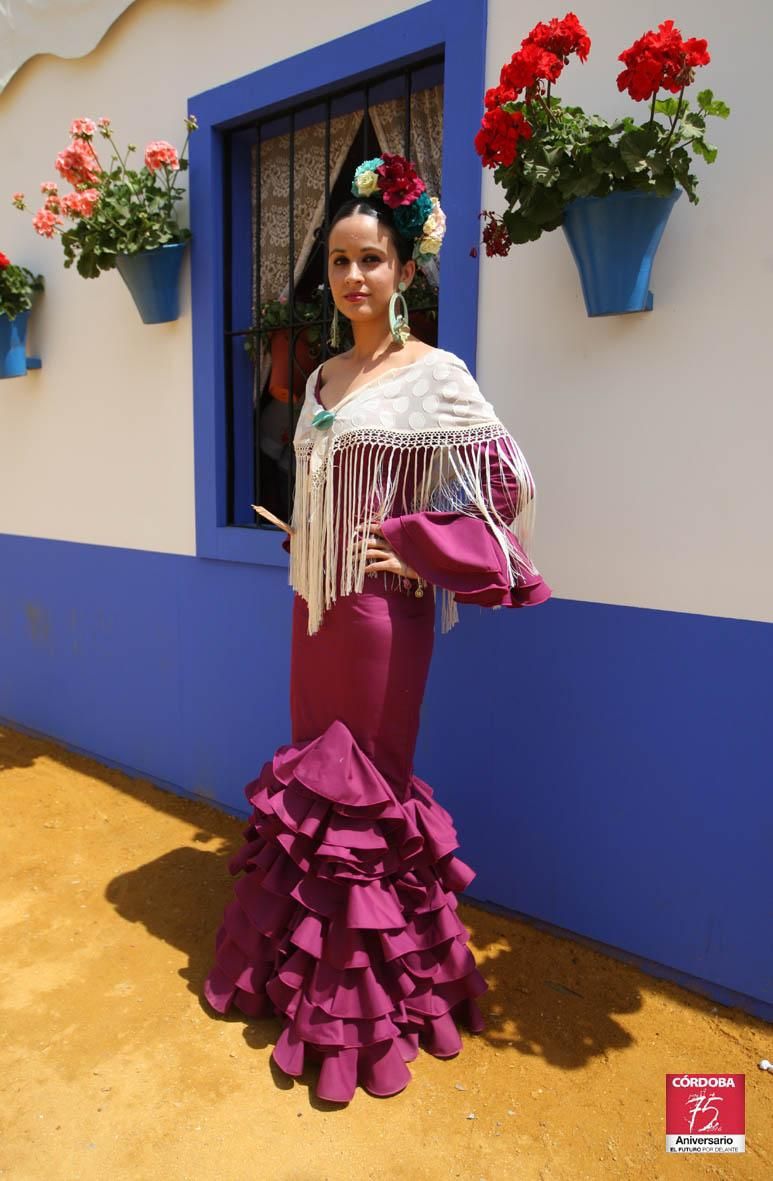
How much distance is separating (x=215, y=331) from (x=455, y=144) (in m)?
1.21

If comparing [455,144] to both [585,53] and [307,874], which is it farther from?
[307,874]

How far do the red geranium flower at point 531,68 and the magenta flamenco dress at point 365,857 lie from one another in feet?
3.40

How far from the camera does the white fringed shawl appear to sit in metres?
1.99

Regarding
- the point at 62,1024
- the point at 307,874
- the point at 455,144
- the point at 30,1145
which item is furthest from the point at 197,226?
the point at 30,1145

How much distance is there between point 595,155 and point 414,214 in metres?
0.46

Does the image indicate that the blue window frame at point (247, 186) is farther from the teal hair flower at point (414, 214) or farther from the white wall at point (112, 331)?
the teal hair flower at point (414, 214)

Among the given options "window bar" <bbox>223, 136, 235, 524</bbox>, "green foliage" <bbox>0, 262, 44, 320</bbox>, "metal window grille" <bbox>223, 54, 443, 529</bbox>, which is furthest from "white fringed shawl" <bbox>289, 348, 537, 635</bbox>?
"green foliage" <bbox>0, 262, 44, 320</bbox>

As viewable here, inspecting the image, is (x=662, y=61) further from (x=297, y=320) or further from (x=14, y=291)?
(x=14, y=291)

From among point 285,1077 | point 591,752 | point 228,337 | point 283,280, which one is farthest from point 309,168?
point 285,1077

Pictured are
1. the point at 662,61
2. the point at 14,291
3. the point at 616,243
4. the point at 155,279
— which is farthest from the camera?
the point at 14,291

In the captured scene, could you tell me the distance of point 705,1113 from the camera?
1991 mm

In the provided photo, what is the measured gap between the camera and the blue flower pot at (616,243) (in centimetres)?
207

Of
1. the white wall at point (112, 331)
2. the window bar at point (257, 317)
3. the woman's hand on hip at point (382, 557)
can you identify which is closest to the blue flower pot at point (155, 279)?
the white wall at point (112, 331)

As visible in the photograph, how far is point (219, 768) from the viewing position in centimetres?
363
